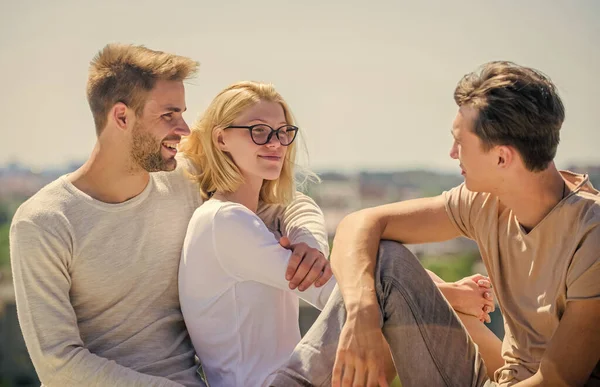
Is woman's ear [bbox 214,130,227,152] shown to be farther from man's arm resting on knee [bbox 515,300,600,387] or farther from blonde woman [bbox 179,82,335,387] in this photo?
man's arm resting on knee [bbox 515,300,600,387]

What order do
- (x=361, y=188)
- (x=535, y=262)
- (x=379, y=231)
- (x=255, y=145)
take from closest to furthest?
(x=535, y=262)
(x=379, y=231)
(x=255, y=145)
(x=361, y=188)

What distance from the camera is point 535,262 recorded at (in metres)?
2.54

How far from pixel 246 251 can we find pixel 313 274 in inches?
9.6

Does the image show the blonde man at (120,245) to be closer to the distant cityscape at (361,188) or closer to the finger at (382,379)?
the finger at (382,379)

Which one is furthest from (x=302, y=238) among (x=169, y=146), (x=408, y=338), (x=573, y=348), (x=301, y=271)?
(x=573, y=348)

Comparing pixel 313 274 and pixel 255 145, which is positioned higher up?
pixel 255 145

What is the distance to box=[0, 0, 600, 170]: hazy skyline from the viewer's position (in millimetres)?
53875

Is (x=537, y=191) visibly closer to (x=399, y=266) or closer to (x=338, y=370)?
(x=399, y=266)

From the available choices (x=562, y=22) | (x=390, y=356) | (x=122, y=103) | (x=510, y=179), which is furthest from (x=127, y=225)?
(x=562, y=22)

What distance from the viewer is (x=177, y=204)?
10.6 feet

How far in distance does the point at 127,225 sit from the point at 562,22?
6102 cm

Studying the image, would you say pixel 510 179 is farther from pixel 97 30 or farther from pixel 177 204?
pixel 97 30

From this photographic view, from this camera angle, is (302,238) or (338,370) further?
(302,238)

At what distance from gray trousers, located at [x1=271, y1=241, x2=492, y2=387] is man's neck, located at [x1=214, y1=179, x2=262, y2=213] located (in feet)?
2.38
